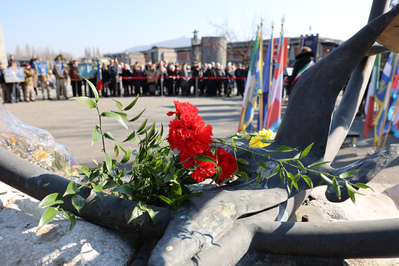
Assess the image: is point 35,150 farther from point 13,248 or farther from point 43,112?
point 43,112

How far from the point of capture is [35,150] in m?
2.83

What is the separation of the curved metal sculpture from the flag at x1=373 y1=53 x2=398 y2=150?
170 inches

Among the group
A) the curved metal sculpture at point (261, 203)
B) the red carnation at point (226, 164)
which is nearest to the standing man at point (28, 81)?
the curved metal sculpture at point (261, 203)

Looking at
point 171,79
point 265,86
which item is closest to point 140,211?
point 265,86

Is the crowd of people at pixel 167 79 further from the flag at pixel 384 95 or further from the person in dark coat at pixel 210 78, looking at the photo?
the flag at pixel 384 95

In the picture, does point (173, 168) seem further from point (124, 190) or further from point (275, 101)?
point (275, 101)

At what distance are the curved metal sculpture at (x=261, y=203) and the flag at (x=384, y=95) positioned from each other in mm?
4316

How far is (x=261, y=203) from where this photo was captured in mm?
1813

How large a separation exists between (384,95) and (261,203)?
5.69 meters

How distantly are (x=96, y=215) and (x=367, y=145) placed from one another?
6.25 meters

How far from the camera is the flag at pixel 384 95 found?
595 cm

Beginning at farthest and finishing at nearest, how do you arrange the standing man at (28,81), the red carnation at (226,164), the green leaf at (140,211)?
the standing man at (28,81), the red carnation at (226,164), the green leaf at (140,211)

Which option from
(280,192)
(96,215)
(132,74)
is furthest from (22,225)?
(132,74)

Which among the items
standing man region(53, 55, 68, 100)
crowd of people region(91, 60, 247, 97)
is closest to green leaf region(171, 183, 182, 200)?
standing man region(53, 55, 68, 100)
